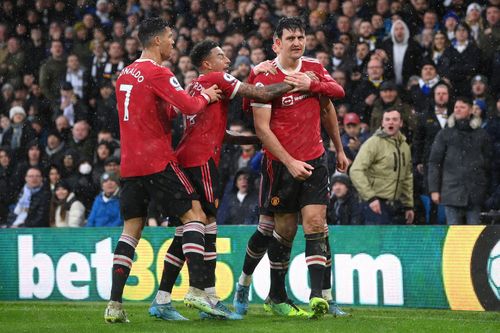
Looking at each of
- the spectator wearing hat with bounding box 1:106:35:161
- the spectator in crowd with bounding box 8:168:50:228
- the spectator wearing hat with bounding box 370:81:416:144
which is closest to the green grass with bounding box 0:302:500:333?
the spectator wearing hat with bounding box 370:81:416:144

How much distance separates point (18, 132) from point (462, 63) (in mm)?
8623

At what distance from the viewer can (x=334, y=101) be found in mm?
14898

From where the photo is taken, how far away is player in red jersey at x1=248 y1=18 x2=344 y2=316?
28.2 feet

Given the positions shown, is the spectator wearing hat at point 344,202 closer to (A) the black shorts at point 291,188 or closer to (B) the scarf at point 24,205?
(A) the black shorts at point 291,188

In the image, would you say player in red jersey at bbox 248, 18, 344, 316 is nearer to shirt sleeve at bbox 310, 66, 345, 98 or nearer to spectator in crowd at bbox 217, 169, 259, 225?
shirt sleeve at bbox 310, 66, 345, 98

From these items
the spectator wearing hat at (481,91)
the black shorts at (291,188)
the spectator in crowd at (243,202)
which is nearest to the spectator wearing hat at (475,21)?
the spectator wearing hat at (481,91)

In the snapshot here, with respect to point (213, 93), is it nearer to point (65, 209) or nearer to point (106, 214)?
point (106, 214)

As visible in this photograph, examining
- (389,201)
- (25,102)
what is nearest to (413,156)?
(389,201)

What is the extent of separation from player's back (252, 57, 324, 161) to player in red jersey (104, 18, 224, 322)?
0.63m

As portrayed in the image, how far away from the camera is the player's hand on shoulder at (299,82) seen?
8.68m

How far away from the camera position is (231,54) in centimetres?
1634

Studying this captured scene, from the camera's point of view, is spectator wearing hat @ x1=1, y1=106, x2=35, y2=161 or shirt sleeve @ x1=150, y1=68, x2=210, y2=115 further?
spectator wearing hat @ x1=1, y1=106, x2=35, y2=161

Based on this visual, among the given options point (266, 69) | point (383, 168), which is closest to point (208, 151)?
point (266, 69)

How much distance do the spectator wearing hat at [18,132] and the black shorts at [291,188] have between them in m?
9.90
